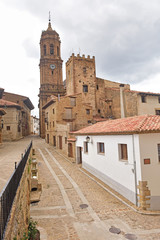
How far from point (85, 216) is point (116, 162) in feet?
14.6

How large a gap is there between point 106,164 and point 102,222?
17.9 ft

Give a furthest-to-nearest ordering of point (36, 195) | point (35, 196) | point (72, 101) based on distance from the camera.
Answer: point (72, 101) → point (36, 195) → point (35, 196)

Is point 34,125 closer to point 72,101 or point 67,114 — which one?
point 72,101

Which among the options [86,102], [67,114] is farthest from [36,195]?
[86,102]

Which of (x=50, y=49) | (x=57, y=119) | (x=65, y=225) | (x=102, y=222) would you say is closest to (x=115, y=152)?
(x=102, y=222)

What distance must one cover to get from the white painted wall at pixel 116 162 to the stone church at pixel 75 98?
22.5 ft

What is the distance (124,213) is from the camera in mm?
8719

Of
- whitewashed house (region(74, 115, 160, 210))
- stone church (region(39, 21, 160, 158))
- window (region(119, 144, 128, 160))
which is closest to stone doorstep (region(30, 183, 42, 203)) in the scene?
whitewashed house (region(74, 115, 160, 210))

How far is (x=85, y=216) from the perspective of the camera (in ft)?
27.7

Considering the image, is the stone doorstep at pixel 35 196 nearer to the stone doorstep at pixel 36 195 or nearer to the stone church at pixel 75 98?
the stone doorstep at pixel 36 195

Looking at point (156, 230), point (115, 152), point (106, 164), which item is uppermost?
point (115, 152)

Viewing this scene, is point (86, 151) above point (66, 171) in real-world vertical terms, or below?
above

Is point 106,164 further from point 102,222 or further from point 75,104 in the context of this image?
point 75,104

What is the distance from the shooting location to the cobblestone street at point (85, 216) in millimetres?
6992
